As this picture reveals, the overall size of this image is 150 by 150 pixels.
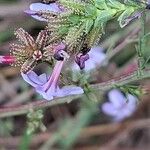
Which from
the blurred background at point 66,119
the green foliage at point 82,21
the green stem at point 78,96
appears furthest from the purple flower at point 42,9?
the blurred background at point 66,119

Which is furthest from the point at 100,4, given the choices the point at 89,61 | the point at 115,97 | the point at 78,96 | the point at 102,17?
the point at 115,97

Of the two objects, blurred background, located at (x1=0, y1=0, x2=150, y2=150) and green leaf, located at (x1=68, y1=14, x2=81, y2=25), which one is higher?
green leaf, located at (x1=68, y1=14, x2=81, y2=25)

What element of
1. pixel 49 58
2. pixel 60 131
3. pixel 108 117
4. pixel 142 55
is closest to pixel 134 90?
pixel 142 55

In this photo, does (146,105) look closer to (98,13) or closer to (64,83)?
(64,83)

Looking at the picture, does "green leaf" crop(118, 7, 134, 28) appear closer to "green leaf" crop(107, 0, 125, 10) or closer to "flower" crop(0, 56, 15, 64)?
"green leaf" crop(107, 0, 125, 10)

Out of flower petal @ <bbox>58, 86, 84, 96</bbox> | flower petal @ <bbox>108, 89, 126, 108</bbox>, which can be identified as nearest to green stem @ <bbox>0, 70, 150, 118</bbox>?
flower petal @ <bbox>58, 86, 84, 96</bbox>

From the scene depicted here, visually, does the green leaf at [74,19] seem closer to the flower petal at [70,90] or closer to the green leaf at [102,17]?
the green leaf at [102,17]
